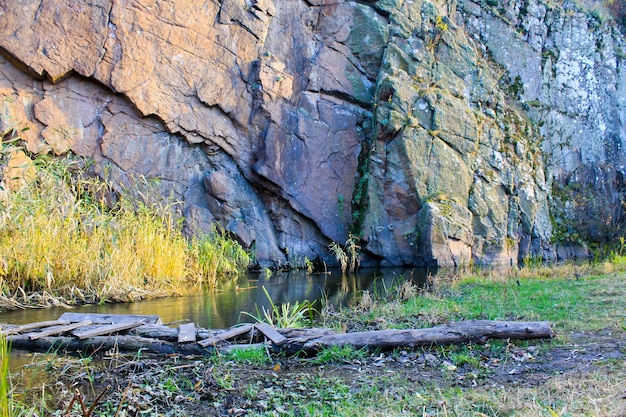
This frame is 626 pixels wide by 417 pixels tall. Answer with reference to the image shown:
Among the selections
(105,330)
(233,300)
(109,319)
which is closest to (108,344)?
(105,330)

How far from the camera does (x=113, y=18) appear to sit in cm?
1568

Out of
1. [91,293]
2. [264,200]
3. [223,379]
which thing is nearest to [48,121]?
[264,200]

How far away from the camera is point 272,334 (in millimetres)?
4938

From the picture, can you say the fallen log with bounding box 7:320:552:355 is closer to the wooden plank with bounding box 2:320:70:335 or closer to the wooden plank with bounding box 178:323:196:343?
the wooden plank with bounding box 178:323:196:343

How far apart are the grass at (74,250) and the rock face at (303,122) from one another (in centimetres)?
477

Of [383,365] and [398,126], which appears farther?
[398,126]

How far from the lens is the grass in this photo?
798cm

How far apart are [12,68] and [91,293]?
9443mm

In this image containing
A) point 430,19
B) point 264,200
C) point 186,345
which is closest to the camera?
point 186,345

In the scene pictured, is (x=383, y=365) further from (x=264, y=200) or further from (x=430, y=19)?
(x=430, y=19)

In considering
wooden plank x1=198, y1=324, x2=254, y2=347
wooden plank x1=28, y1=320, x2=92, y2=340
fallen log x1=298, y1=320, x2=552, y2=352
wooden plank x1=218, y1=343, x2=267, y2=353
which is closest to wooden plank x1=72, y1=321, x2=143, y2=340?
wooden plank x1=28, y1=320, x2=92, y2=340

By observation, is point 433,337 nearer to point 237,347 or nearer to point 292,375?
point 292,375

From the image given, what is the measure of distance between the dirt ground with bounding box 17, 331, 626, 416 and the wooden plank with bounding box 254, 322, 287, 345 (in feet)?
0.58

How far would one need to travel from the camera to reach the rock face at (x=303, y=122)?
15320 mm
